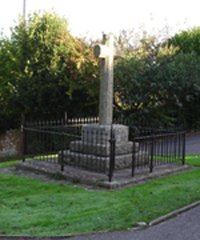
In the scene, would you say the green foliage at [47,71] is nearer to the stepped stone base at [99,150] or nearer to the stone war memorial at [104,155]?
the stone war memorial at [104,155]

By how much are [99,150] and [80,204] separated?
2.45 meters

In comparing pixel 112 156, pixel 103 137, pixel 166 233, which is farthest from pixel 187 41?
pixel 166 233

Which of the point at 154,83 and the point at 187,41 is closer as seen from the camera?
the point at 154,83

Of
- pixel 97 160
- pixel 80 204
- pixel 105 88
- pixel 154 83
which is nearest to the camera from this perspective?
pixel 80 204

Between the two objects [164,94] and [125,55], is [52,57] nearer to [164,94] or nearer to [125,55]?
[125,55]

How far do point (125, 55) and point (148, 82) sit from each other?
131cm

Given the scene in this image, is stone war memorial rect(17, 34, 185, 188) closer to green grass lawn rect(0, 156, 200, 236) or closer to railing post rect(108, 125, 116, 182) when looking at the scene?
railing post rect(108, 125, 116, 182)

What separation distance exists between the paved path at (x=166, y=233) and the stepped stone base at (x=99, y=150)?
300 centimetres

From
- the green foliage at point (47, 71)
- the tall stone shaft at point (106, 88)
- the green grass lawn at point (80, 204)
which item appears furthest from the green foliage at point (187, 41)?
the green grass lawn at point (80, 204)

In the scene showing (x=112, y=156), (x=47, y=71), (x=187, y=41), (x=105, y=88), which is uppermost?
(x=187, y=41)

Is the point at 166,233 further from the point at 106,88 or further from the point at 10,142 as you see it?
the point at 10,142

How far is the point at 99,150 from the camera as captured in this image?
10266 millimetres

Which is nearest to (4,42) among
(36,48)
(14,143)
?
(36,48)

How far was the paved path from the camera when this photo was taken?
21.2 feet
